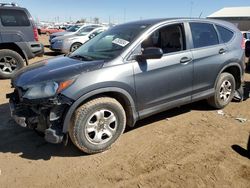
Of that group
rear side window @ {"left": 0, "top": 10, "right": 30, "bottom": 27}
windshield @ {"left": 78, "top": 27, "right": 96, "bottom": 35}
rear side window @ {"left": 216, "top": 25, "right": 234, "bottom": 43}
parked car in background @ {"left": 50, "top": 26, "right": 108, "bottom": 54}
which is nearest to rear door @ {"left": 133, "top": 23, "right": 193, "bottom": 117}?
rear side window @ {"left": 216, "top": 25, "right": 234, "bottom": 43}

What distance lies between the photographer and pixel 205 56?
481 centimetres

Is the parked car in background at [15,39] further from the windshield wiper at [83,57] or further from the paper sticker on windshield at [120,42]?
the paper sticker on windshield at [120,42]

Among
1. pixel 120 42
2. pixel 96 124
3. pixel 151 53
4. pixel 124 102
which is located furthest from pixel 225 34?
pixel 96 124

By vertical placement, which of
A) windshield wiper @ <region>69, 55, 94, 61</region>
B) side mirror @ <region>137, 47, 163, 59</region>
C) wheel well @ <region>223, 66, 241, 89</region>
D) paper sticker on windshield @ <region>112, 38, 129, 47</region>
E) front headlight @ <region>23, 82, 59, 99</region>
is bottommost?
wheel well @ <region>223, 66, 241, 89</region>

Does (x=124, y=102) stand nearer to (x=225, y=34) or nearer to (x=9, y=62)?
(x=225, y=34)

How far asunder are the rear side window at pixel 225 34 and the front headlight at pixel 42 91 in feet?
11.0

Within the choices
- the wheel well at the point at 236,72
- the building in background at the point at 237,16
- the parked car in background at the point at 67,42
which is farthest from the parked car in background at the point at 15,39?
the building in background at the point at 237,16

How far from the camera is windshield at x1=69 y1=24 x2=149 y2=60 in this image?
409cm

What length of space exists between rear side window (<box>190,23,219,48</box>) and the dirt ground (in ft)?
4.53

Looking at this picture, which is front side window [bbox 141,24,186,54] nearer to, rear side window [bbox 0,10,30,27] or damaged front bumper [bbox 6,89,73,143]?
damaged front bumper [bbox 6,89,73,143]

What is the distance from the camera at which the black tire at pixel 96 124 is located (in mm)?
3551

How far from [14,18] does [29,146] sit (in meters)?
5.48

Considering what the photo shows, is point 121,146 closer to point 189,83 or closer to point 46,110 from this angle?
point 46,110

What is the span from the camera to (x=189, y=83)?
4648 mm
